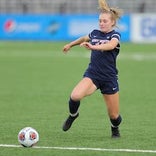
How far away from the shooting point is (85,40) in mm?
10664

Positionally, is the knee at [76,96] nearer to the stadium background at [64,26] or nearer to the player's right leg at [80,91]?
the player's right leg at [80,91]

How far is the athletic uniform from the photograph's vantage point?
1034 centimetres

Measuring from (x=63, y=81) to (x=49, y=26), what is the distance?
1689 centimetres

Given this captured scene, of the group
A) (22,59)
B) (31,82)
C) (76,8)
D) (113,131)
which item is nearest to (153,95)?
(31,82)

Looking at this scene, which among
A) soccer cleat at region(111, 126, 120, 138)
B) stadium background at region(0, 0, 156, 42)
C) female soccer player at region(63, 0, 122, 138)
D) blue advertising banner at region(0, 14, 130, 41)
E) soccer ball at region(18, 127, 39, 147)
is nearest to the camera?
soccer ball at region(18, 127, 39, 147)

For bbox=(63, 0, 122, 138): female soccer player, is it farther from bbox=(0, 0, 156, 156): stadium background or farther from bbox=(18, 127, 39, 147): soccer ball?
bbox=(18, 127, 39, 147): soccer ball

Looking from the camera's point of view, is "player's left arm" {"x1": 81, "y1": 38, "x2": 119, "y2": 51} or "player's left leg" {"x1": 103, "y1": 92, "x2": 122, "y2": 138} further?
"player's left leg" {"x1": 103, "y1": 92, "x2": 122, "y2": 138}

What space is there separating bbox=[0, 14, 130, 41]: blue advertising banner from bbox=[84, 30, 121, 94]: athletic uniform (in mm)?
26450

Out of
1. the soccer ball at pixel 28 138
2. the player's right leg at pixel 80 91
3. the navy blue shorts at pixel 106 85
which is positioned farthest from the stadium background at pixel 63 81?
the navy blue shorts at pixel 106 85

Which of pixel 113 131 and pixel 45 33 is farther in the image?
pixel 45 33

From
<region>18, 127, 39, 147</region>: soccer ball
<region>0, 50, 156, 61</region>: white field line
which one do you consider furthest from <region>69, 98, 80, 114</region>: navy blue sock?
<region>0, 50, 156, 61</region>: white field line

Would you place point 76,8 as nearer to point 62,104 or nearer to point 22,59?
point 22,59

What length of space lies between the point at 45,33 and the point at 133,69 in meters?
13.7

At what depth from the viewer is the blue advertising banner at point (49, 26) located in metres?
37.0
